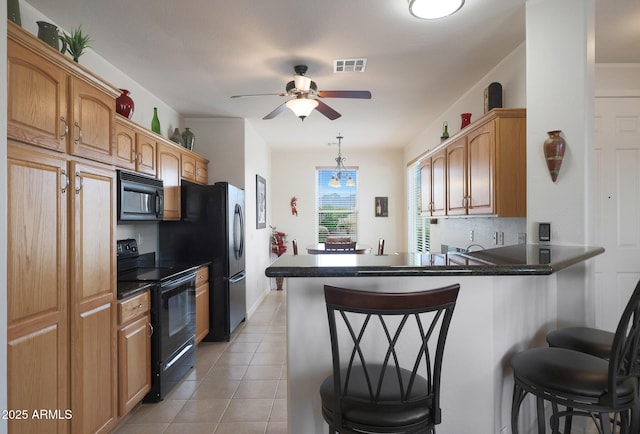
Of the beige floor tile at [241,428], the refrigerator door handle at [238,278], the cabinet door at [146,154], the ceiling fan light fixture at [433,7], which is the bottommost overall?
the beige floor tile at [241,428]

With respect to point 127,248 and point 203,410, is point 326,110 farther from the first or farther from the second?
point 203,410

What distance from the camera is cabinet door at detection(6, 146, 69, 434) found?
142cm

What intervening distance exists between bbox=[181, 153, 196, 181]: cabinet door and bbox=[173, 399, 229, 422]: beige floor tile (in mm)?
2314

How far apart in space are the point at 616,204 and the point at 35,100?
13.0 feet

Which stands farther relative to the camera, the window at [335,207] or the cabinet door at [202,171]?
the window at [335,207]

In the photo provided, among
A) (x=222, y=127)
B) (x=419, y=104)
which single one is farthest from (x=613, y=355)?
(x=222, y=127)

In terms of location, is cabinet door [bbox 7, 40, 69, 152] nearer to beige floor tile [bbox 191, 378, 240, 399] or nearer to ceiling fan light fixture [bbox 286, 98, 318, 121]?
ceiling fan light fixture [bbox 286, 98, 318, 121]

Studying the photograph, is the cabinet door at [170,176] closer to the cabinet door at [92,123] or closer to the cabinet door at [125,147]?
the cabinet door at [125,147]

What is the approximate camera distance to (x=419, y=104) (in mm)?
4090

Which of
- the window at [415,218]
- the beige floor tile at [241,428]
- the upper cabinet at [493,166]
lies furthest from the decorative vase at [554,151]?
the window at [415,218]

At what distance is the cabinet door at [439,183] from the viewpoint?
3486 millimetres

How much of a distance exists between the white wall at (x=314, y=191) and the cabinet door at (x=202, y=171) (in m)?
2.33

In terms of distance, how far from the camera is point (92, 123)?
6.32 feet

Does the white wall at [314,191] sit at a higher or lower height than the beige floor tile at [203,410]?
higher
